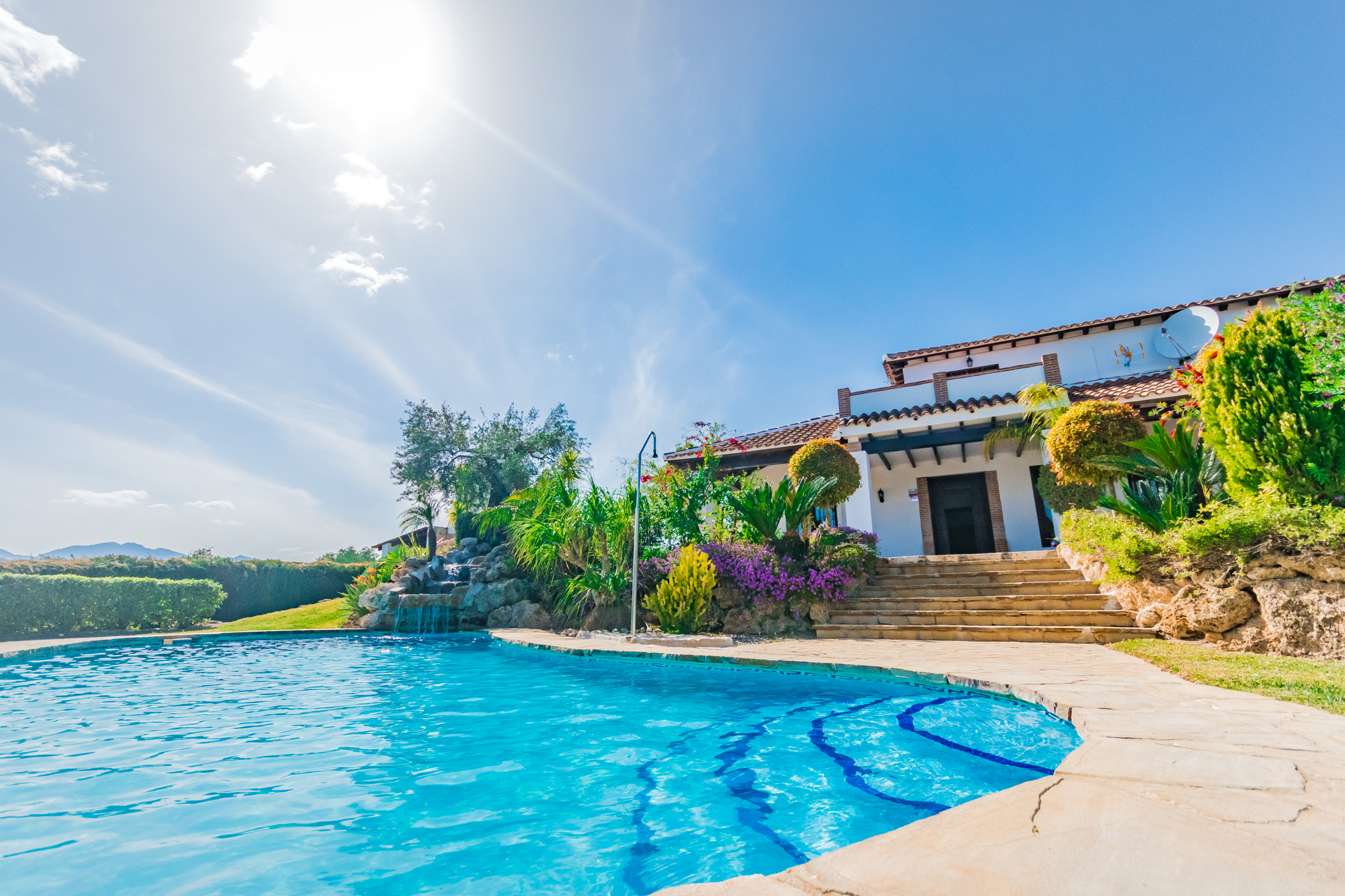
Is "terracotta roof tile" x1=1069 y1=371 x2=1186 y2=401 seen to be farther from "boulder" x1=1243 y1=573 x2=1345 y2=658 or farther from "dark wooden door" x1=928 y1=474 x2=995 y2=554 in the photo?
"boulder" x1=1243 y1=573 x2=1345 y2=658

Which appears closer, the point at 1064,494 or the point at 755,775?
the point at 755,775

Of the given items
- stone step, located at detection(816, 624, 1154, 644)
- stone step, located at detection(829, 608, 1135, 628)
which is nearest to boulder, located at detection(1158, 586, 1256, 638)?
stone step, located at detection(816, 624, 1154, 644)

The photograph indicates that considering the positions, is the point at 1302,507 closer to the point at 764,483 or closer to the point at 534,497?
the point at 764,483

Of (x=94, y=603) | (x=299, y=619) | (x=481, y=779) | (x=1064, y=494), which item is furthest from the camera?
(x=299, y=619)

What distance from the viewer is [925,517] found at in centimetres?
1447

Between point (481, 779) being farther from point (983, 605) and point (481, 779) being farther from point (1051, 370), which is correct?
point (1051, 370)

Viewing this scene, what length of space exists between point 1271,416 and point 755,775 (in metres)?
6.89

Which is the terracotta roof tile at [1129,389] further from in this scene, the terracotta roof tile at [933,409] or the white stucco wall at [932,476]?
the white stucco wall at [932,476]

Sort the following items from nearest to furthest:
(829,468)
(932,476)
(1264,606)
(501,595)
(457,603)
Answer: (1264,606)
(829,468)
(501,595)
(457,603)
(932,476)

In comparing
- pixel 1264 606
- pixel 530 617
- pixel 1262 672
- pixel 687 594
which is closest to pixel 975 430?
pixel 1264 606

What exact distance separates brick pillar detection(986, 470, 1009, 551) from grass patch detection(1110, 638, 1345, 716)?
26.7 ft

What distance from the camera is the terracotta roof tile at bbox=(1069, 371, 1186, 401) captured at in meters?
11.3

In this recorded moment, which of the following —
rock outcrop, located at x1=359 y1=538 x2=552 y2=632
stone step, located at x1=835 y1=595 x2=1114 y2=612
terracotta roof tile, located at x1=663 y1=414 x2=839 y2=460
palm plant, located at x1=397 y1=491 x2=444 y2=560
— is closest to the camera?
stone step, located at x1=835 y1=595 x2=1114 y2=612

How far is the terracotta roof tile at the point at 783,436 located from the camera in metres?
→ 15.1
